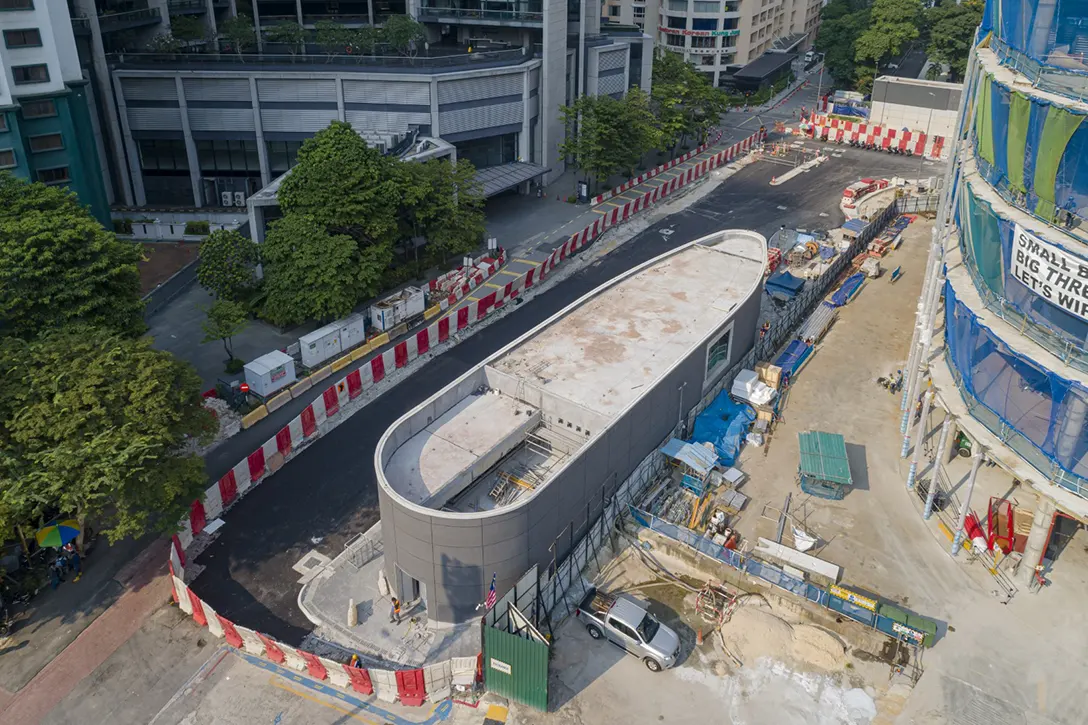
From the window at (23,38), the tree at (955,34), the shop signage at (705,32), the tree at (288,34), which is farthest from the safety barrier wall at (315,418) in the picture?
the tree at (955,34)

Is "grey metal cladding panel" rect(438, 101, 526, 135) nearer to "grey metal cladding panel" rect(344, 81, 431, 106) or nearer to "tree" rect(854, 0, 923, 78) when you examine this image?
"grey metal cladding panel" rect(344, 81, 431, 106)

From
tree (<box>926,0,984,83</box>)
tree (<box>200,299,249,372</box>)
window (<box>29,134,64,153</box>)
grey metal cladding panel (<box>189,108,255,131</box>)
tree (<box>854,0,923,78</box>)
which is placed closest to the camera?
tree (<box>200,299,249,372</box>)

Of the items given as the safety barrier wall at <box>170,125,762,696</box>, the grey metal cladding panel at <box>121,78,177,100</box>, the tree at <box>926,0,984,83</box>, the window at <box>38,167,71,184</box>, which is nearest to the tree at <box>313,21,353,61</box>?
the grey metal cladding panel at <box>121,78,177,100</box>

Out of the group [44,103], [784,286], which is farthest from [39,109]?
[784,286]

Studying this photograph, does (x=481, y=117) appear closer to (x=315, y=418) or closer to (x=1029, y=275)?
(x=315, y=418)

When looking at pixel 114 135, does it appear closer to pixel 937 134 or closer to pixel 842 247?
pixel 842 247

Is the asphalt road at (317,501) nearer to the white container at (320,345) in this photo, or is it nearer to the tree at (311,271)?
the white container at (320,345)
